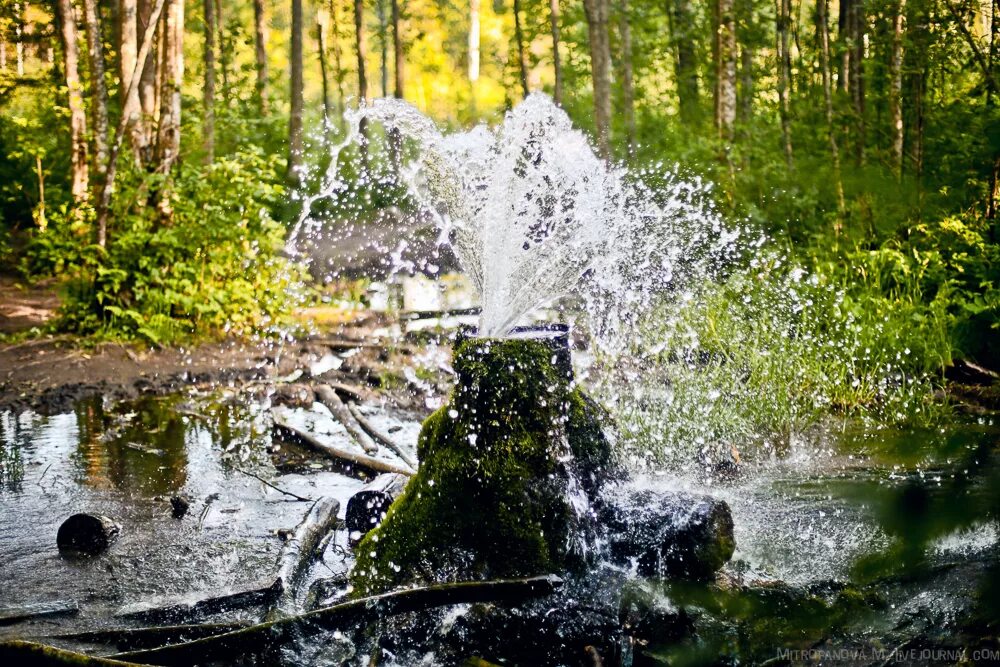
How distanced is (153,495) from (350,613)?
118 inches

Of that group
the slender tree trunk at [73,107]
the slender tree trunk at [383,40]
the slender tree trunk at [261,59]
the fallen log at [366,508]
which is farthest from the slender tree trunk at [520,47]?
the fallen log at [366,508]

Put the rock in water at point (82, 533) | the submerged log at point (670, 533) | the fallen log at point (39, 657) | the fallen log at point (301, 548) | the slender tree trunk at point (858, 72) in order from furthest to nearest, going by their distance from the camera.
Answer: the slender tree trunk at point (858, 72) → the rock in water at point (82, 533) → the submerged log at point (670, 533) → the fallen log at point (301, 548) → the fallen log at point (39, 657)

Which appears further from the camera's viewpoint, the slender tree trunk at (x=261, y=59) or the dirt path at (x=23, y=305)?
the slender tree trunk at (x=261, y=59)

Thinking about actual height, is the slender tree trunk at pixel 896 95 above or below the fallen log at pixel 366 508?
above

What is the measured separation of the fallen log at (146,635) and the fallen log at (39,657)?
0.54 metres

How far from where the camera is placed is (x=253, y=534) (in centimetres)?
578

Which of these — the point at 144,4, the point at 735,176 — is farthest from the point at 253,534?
the point at 735,176

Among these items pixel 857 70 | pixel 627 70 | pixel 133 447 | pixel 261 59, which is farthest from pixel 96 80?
pixel 261 59

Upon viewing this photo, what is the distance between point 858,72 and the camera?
15086 mm

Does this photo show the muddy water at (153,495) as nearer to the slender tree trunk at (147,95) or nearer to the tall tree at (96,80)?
the slender tree trunk at (147,95)

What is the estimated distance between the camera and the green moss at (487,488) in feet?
15.7

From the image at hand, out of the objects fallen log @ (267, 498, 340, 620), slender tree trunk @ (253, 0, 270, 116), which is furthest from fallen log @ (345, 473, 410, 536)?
slender tree trunk @ (253, 0, 270, 116)

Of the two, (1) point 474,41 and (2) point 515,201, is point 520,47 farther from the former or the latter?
(2) point 515,201

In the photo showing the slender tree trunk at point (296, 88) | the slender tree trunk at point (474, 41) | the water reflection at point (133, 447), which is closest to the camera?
the water reflection at point (133, 447)
